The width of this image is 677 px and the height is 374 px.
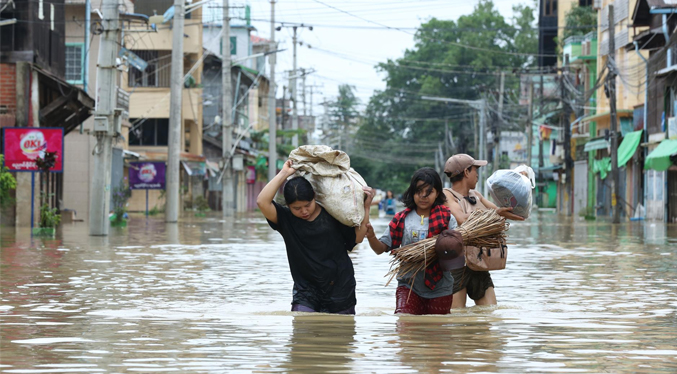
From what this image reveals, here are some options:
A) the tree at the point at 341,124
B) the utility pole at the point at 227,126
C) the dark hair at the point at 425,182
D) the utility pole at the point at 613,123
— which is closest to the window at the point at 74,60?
the utility pole at the point at 227,126

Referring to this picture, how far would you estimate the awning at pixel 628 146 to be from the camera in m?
50.2

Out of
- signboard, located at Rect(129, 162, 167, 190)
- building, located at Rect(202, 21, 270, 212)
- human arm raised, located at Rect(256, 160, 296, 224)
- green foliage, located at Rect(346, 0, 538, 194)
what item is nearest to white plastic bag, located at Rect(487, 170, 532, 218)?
human arm raised, located at Rect(256, 160, 296, 224)

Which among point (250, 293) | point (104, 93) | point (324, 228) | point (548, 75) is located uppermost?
point (548, 75)

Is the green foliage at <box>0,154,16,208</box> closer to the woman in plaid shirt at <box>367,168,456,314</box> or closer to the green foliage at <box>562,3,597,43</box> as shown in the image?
the woman in plaid shirt at <box>367,168,456,314</box>

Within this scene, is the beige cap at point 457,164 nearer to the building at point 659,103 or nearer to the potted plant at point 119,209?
the potted plant at point 119,209

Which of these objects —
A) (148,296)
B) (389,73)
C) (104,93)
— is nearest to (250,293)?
(148,296)

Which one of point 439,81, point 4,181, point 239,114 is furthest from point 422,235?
point 439,81

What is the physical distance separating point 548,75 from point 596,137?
15293 millimetres

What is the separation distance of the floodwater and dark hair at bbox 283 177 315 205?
885mm

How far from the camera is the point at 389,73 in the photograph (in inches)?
4139

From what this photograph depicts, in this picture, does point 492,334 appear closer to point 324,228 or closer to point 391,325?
point 391,325

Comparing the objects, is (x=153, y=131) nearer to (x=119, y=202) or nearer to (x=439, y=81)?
(x=119, y=202)

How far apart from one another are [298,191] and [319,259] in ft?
1.65

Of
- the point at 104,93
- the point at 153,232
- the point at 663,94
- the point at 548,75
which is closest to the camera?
the point at 104,93
